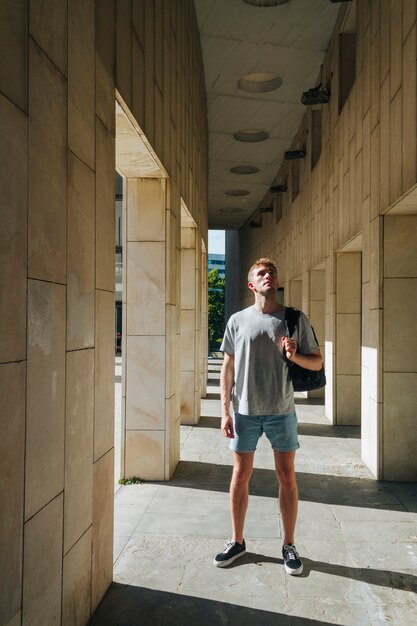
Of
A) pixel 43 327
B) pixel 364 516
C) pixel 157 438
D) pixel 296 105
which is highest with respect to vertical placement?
pixel 296 105

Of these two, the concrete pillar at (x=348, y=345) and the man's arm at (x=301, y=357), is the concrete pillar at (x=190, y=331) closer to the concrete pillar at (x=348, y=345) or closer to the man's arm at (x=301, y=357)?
the concrete pillar at (x=348, y=345)

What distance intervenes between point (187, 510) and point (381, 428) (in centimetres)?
250

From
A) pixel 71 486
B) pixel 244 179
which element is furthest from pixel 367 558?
pixel 244 179

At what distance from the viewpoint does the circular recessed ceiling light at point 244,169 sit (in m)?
18.3

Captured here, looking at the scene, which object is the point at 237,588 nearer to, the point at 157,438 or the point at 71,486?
the point at 71,486

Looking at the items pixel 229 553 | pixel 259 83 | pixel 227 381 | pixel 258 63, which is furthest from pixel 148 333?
pixel 259 83

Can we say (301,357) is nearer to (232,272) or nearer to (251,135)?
(251,135)

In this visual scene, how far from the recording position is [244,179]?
1983 cm

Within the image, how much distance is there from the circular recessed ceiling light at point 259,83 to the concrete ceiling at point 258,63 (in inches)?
2.8

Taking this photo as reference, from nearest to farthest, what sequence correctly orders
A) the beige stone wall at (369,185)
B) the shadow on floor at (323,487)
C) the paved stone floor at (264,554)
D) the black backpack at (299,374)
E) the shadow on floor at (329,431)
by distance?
the paved stone floor at (264,554)
the black backpack at (299,374)
the shadow on floor at (323,487)
the beige stone wall at (369,185)
the shadow on floor at (329,431)

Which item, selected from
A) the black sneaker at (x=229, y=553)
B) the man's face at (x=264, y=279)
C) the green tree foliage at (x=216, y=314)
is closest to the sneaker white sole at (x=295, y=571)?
the black sneaker at (x=229, y=553)

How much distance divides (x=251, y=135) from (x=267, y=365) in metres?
12.9

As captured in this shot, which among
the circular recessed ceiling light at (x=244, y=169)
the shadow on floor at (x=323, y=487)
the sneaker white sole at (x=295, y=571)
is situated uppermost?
the circular recessed ceiling light at (x=244, y=169)

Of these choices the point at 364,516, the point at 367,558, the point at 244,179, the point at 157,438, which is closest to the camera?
the point at 367,558
